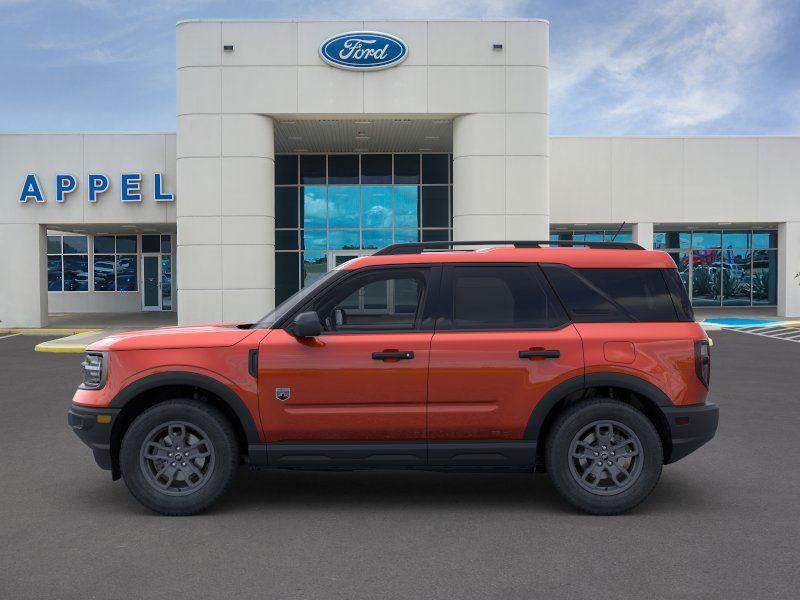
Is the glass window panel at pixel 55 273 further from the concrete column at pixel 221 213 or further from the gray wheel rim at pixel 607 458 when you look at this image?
the gray wheel rim at pixel 607 458

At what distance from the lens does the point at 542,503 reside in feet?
18.0

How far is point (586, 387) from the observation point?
5.19 meters

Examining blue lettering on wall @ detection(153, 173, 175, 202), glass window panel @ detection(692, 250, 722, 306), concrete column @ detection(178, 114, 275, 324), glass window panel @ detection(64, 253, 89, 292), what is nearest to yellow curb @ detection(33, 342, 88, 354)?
concrete column @ detection(178, 114, 275, 324)

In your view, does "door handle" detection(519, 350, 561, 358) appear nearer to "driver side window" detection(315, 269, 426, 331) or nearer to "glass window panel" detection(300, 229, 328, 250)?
"driver side window" detection(315, 269, 426, 331)

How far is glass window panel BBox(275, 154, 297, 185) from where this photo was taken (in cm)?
2600

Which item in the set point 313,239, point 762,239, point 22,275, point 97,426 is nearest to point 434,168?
point 313,239

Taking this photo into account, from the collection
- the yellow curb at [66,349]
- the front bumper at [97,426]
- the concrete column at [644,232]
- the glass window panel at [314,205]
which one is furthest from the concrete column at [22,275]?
the front bumper at [97,426]

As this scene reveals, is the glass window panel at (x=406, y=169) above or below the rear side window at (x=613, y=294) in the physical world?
above

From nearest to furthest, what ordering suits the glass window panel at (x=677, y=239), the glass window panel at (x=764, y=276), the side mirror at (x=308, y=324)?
the side mirror at (x=308, y=324) → the glass window panel at (x=677, y=239) → the glass window panel at (x=764, y=276)

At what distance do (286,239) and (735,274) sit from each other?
2061 centimetres

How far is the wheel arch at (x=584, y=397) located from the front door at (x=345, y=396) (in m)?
0.81

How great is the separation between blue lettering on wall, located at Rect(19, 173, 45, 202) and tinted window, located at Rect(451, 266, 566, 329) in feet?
73.0

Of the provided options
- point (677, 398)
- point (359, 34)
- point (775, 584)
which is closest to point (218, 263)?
point (359, 34)

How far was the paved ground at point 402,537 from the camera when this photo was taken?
3969 mm
